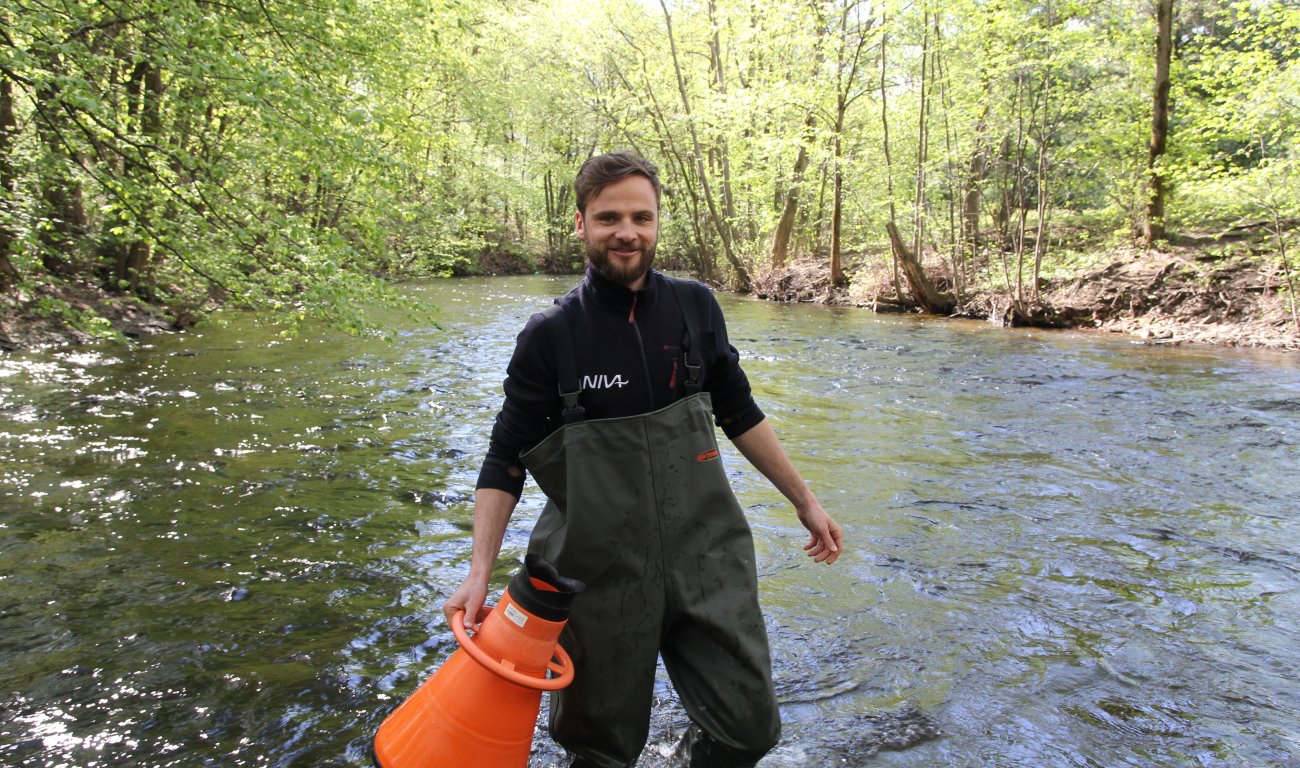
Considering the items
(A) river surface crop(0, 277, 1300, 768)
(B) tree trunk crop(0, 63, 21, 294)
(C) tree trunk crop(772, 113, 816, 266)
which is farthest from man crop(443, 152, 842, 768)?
(C) tree trunk crop(772, 113, 816, 266)

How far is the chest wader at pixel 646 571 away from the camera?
2.39m

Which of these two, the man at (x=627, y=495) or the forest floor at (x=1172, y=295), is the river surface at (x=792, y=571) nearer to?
the man at (x=627, y=495)

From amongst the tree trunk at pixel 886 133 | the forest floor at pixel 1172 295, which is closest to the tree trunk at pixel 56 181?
the tree trunk at pixel 886 133

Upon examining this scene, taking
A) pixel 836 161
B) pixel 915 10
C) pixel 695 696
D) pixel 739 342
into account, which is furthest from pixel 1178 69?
pixel 695 696

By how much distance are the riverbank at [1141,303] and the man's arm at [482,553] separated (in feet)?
38.8

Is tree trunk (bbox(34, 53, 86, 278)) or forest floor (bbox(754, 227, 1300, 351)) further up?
tree trunk (bbox(34, 53, 86, 278))

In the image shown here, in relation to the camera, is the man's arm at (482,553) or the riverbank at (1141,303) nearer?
the man's arm at (482,553)

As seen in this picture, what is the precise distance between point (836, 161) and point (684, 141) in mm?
10685

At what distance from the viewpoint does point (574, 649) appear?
2471 mm

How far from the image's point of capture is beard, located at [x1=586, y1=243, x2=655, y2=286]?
95.3 inches

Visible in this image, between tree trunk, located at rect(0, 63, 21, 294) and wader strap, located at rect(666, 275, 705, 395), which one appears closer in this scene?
wader strap, located at rect(666, 275, 705, 395)

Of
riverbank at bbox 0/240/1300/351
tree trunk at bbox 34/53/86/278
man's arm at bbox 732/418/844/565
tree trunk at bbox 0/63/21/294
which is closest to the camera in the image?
man's arm at bbox 732/418/844/565

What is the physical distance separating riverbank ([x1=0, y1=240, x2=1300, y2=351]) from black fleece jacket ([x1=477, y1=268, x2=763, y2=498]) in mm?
11838

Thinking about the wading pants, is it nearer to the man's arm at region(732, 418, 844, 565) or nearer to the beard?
the man's arm at region(732, 418, 844, 565)
